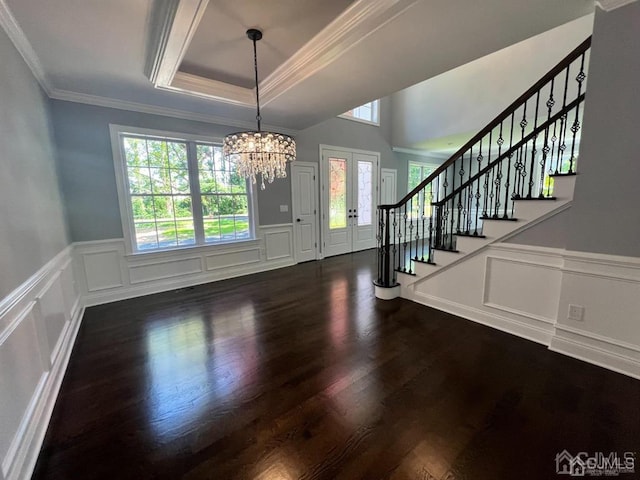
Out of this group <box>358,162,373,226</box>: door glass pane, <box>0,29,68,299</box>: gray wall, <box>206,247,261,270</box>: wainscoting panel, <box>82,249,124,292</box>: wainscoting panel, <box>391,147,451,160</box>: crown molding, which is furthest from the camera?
<box>391,147,451,160</box>: crown molding

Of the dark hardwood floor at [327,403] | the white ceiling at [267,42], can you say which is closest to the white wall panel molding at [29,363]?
the dark hardwood floor at [327,403]

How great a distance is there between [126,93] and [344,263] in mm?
4315

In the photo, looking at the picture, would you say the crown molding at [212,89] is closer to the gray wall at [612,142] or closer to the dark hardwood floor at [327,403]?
the dark hardwood floor at [327,403]

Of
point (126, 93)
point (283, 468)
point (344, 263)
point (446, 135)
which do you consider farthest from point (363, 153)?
point (283, 468)

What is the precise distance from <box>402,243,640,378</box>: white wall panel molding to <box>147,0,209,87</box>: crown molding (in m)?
3.22

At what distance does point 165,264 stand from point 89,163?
162 cm

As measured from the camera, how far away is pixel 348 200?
6.51 m

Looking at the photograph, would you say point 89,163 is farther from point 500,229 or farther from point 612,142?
point 612,142

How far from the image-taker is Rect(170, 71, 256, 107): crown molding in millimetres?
3209

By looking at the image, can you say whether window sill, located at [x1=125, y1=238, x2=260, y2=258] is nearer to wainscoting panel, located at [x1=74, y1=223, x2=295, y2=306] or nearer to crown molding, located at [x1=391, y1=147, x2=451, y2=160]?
wainscoting panel, located at [x1=74, y1=223, x2=295, y2=306]

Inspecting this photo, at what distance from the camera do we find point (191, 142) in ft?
13.9

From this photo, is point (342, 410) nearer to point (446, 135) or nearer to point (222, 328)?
point (222, 328)

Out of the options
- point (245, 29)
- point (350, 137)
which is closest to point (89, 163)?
point (245, 29)

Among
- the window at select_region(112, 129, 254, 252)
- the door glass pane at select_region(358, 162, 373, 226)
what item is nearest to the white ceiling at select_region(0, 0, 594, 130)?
the window at select_region(112, 129, 254, 252)
